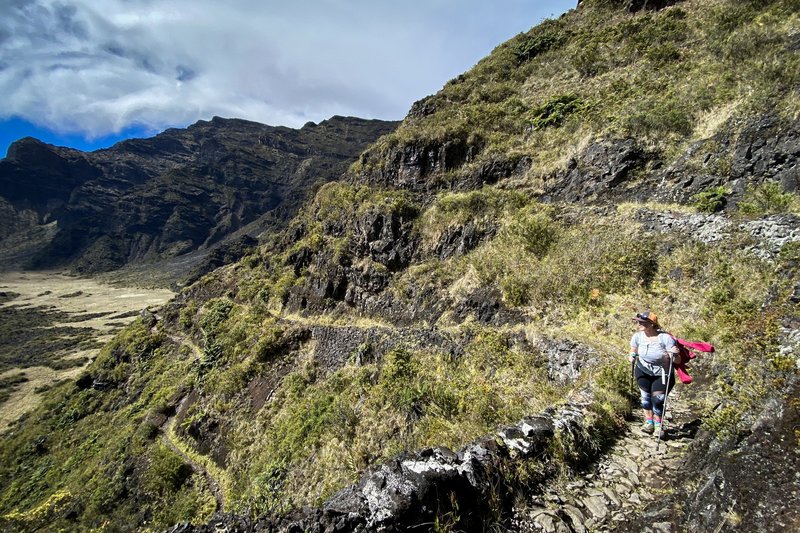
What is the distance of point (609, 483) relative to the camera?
16.4 ft

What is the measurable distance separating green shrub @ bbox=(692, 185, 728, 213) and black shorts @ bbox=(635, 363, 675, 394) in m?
8.65

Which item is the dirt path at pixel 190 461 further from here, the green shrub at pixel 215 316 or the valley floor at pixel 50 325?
the valley floor at pixel 50 325

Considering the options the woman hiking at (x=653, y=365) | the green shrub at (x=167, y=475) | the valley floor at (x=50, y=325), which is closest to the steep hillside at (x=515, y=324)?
the green shrub at (x=167, y=475)

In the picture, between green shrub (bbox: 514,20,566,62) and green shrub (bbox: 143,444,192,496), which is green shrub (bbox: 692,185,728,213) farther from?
green shrub (bbox: 143,444,192,496)

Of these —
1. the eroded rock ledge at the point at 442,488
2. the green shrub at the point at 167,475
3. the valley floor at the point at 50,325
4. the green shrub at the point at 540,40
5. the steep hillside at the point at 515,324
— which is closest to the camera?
the eroded rock ledge at the point at 442,488

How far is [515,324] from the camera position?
499 inches

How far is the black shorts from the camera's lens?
5.61m

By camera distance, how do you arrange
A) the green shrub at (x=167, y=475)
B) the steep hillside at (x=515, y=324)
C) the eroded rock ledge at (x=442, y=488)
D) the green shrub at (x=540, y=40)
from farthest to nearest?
the green shrub at (x=540, y=40) → the green shrub at (x=167, y=475) → the steep hillside at (x=515, y=324) → the eroded rock ledge at (x=442, y=488)

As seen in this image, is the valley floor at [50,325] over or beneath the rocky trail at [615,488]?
beneath

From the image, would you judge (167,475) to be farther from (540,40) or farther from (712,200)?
(540,40)

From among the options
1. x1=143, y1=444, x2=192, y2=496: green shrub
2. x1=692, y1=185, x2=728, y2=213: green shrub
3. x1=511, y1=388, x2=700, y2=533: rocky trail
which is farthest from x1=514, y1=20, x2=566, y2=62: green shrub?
x1=143, y1=444, x2=192, y2=496: green shrub

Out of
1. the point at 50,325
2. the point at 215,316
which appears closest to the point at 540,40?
the point at 215,316

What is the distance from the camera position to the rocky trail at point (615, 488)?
14.6 ft

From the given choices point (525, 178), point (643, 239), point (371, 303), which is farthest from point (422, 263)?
point (643, 239)
